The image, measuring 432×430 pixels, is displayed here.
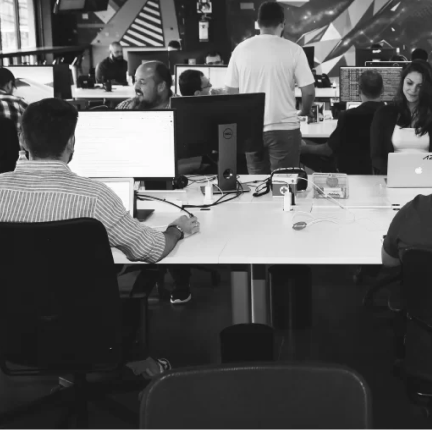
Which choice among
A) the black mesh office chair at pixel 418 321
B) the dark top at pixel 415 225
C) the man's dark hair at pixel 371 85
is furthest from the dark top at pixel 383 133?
the black mesh office chair at pixel 418 321

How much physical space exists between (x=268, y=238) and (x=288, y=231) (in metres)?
0.14

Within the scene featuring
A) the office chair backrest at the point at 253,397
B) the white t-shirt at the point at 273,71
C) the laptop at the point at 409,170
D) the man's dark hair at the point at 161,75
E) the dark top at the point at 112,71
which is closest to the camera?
the office chair backrest at the point at 253,397

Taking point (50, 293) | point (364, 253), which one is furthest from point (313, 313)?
point (50, 293)

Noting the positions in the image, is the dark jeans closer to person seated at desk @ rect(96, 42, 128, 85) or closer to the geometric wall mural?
person seated at desk @ rect(96, 42, 128, 85)

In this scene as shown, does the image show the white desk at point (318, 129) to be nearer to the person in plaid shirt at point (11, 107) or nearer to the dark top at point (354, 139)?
the dark top at point (354, 139)

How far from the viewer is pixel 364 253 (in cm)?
257

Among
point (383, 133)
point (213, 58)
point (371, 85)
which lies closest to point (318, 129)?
point (371, 85)

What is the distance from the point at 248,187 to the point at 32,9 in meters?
9.61

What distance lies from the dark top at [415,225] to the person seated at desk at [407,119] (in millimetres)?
1684

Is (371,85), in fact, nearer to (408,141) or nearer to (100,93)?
(408,141)

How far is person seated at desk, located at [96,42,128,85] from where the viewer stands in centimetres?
895

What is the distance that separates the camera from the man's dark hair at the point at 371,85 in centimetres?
500

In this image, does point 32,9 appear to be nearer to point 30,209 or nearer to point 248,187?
point 248,187

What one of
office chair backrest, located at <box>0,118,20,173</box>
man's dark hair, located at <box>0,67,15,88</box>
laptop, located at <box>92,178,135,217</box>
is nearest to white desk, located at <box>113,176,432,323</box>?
laptop, located at <box>92,178,135,217</box>
